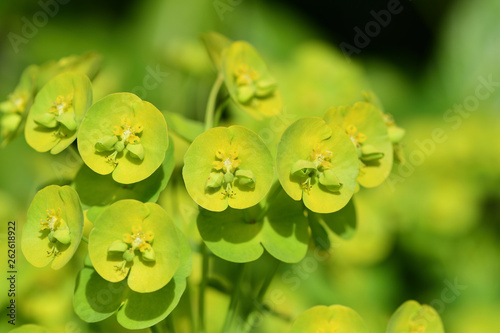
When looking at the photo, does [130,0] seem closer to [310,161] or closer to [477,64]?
[477,64]

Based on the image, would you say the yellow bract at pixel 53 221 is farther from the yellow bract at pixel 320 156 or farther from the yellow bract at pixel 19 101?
the yellow bract at pixel 320 156

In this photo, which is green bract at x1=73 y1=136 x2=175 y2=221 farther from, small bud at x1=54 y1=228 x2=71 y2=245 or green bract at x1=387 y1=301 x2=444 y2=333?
green bract at x1=387 y1=301 x2=444 y2=333

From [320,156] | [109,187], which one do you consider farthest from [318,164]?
[109,187]

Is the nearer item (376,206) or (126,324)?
(126,324)

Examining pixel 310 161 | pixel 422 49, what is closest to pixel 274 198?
pixel 310 161

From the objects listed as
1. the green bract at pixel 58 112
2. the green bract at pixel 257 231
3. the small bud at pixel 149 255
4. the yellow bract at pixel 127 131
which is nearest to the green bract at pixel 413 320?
the green bract at pixel 257 231


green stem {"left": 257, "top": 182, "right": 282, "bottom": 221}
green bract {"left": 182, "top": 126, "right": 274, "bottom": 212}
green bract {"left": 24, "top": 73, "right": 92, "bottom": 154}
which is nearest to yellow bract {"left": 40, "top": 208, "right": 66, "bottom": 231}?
green bract {"left": 24, "top": 73, "right": 92, "bottom": 154}
